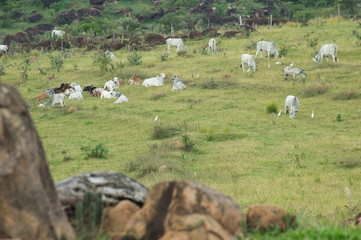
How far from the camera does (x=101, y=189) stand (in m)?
5.03

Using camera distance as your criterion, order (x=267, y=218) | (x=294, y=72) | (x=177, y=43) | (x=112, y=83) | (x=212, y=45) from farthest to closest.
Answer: (x=177, y=43) → (x=212, y=45) → (x=112, y=83) → (x=294, y=72) → (x=267, y=218)

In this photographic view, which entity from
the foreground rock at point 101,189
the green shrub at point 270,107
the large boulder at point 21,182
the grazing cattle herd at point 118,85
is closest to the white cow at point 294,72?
Result: the grazing cattle herd at point 118,85

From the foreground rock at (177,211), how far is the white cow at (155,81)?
19206 mm

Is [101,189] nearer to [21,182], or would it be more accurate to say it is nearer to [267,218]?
[21,182]

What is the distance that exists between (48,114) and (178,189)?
55.0ft

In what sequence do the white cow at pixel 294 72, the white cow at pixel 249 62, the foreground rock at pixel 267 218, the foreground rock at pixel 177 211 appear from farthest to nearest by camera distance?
the white cow at pixel 249 62 → the white cow at pixel 294 72 → the foreground rock at pixel 267 218 → the foreground rock at pixel 177 211

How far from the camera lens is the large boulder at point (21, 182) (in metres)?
3.90

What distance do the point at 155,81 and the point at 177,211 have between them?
19.6 meters

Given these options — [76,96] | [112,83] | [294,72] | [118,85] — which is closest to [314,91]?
[294,72]

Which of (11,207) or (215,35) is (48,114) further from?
(215,35)

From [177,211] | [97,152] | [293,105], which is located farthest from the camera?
[293,105]

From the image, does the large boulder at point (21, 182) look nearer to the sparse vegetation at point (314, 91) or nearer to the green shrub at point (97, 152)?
the green shrub at point (97, 152)

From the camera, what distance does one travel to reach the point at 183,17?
58.4 metres

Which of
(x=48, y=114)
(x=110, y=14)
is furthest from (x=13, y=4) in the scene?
(x=48, y=114)
